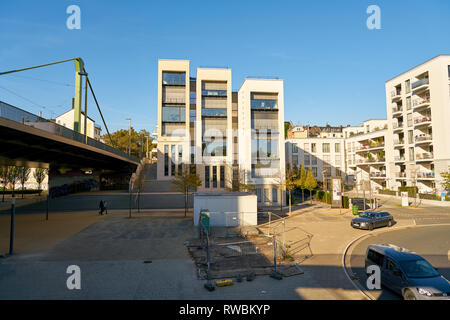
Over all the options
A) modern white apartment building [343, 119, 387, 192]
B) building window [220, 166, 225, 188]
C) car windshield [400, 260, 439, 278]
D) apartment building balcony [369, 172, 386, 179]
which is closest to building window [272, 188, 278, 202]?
building window [220, 166, 225, 188]

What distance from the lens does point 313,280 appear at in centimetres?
1073

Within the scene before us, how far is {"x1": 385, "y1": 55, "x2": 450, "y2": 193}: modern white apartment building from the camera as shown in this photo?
3875 centimetres

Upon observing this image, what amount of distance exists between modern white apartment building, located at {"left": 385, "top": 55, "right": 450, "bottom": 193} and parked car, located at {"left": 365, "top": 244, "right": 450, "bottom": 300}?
126 ft

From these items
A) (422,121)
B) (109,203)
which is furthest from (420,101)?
(109,203)

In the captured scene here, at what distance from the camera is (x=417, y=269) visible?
945 cm

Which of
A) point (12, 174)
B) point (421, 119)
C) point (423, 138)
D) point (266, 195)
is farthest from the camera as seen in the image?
point (12, 174)

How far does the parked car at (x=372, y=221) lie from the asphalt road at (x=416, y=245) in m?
1.09

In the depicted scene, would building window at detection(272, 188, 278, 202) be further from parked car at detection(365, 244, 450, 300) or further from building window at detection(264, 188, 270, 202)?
parked car at detection(365, 244, 450, 300)

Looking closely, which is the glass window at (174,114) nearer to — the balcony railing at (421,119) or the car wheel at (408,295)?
the balcony railing at (421,119)

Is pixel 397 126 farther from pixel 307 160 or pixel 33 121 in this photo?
pixel 33 121

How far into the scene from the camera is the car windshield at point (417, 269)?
30.3ft

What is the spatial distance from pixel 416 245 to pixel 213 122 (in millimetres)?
35135
